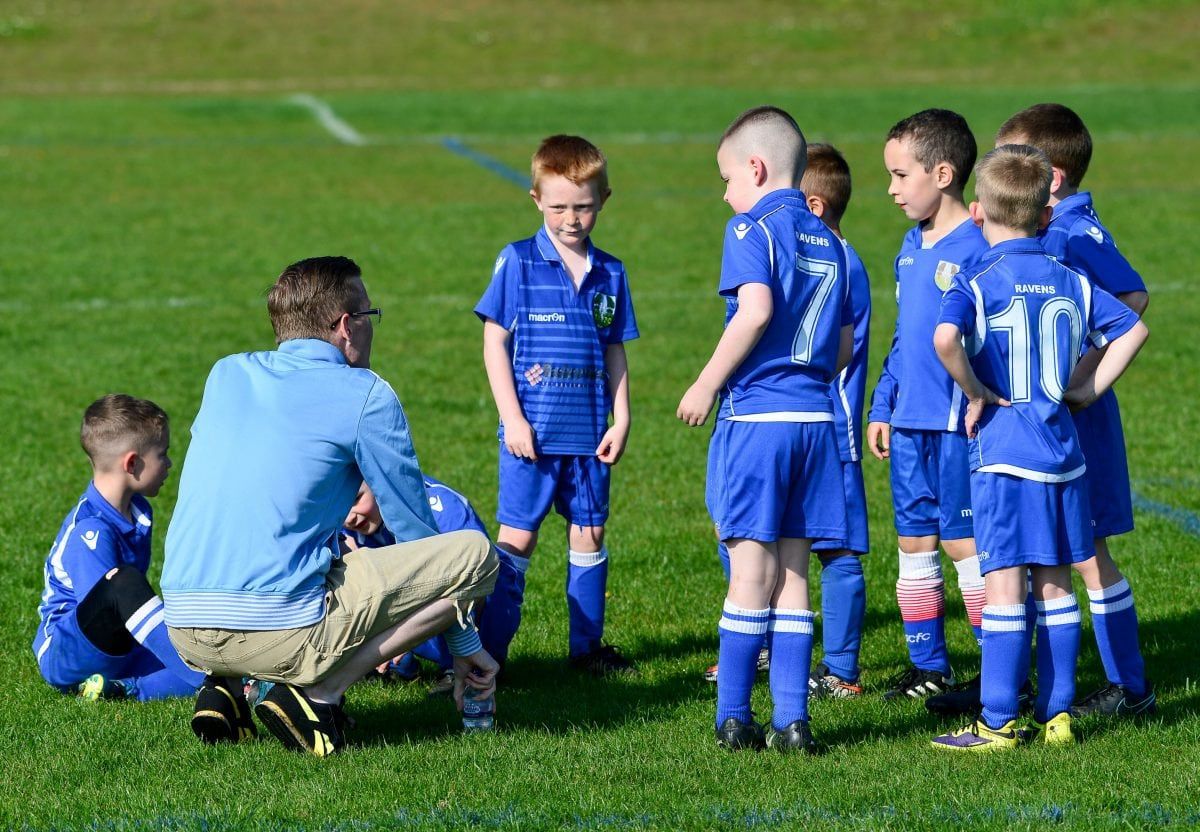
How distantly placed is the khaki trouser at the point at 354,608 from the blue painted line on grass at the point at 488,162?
15.9 m

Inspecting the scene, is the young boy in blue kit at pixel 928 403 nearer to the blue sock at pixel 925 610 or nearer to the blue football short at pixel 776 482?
the blue sock at pixel 925 610

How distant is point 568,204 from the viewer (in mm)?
5820

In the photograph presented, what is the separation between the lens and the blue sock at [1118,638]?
5.28m

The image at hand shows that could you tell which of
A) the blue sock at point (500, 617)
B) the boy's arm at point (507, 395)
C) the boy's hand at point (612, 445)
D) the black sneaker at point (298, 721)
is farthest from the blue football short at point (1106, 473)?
the black sneaker at point (298, 721)

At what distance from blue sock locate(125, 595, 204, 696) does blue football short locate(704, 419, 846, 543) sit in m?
1.92

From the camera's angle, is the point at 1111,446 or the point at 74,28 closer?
the point at 1111,446

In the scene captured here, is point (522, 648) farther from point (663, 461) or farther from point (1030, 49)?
point (1030, 49)

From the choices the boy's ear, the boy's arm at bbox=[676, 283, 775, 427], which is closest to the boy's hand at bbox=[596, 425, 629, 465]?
the boy's arm at bbox=[676, 283, 775, 427]

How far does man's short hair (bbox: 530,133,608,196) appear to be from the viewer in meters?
5.77

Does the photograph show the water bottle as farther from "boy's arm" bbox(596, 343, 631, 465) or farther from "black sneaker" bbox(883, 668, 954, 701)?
"black sneaker" bbox(883, 668, 954, 701)

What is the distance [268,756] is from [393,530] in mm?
779

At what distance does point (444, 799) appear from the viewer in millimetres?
4383

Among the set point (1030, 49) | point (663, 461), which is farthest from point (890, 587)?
point (1030, 49)

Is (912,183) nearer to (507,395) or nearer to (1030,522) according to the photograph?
(1030,522)
